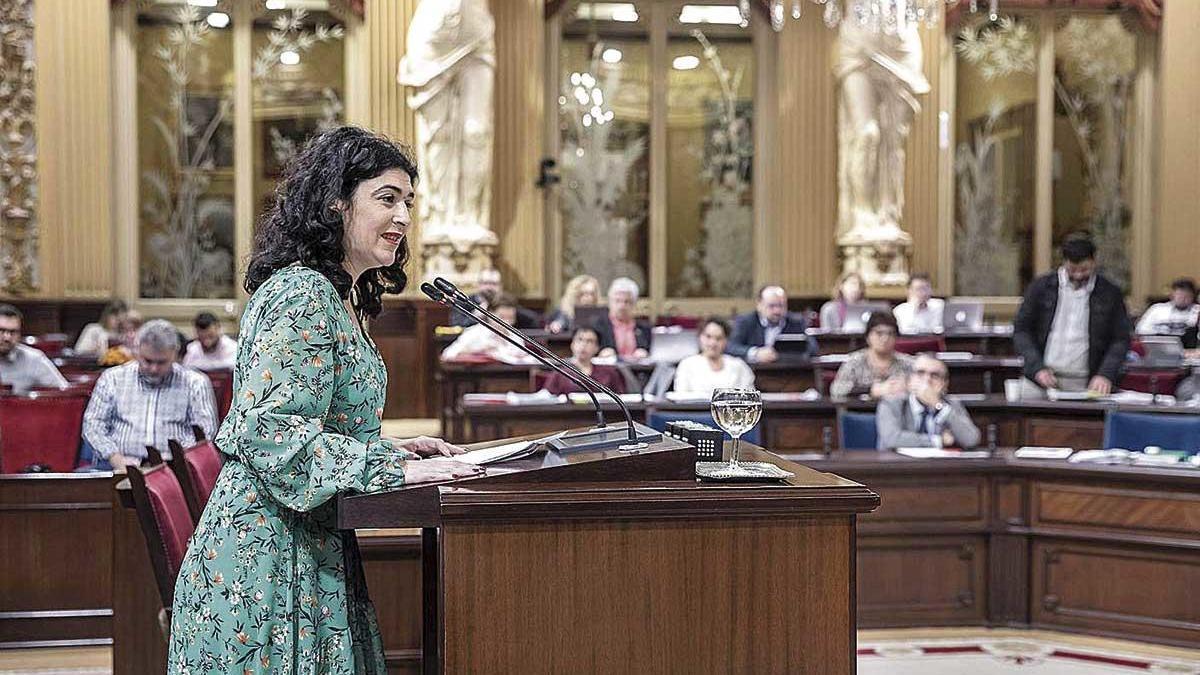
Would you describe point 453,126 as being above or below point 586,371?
above

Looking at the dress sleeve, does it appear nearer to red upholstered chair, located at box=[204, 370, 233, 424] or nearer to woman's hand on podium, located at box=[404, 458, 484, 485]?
woman's hand on podium, located at box=[404, 458, 484, 485]

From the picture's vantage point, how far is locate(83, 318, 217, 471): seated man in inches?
230

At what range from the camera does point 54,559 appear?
16.9ft

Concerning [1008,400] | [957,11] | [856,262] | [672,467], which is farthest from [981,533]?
[957,11]

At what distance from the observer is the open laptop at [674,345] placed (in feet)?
29.0

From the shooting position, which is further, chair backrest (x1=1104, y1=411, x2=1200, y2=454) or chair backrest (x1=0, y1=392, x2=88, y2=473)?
chair backrest (x1=0, y1=392, x2=88, y2=473)

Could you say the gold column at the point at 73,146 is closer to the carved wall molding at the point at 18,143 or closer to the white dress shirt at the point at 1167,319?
the carved wall molding at the point at 18,143

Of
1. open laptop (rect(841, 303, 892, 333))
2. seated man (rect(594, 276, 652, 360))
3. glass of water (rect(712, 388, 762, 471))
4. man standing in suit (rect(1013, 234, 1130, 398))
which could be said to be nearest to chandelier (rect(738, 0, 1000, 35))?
open laptop (rect(841, 303, 892, 333))

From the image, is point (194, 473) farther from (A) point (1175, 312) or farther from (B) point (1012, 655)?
(A) point (1175, 312)

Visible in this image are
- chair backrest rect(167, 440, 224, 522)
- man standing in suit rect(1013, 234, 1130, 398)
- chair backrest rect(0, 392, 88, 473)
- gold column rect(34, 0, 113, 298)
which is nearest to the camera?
chair backrest rect(167, 440, 224, 522)

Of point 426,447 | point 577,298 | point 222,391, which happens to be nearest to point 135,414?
point 222,391

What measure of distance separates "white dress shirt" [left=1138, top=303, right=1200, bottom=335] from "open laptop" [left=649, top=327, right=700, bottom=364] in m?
4.04

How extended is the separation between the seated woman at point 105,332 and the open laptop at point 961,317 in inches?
230

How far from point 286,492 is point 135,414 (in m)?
4.05
